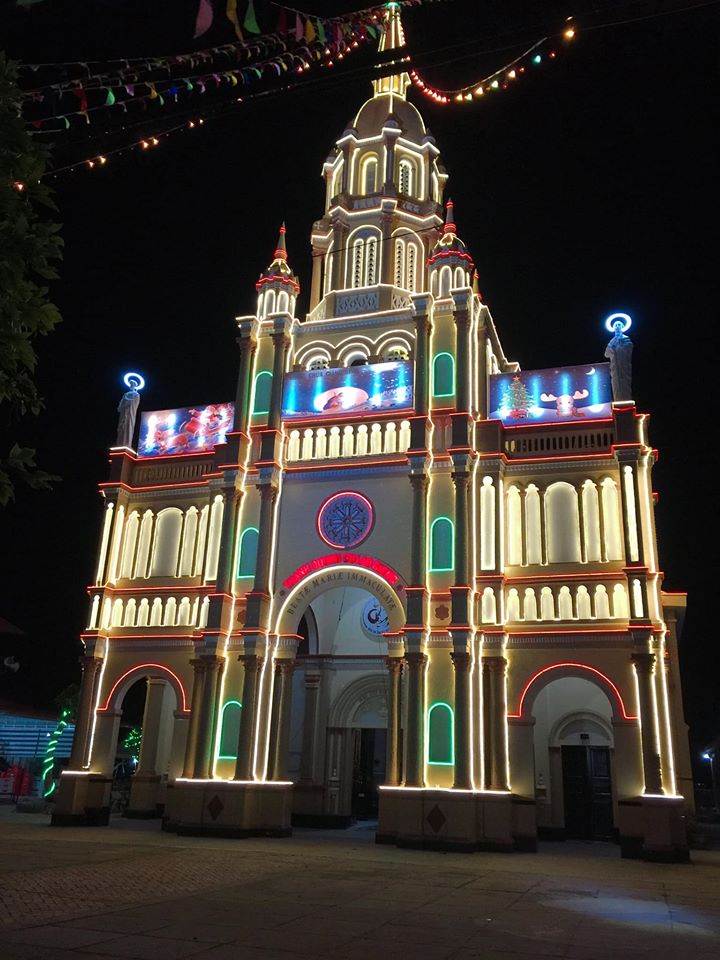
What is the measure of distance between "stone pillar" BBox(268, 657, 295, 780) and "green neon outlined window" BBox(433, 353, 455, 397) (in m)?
9.87

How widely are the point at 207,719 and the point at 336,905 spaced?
1404 centimetres

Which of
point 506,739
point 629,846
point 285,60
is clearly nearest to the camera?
point 285,60

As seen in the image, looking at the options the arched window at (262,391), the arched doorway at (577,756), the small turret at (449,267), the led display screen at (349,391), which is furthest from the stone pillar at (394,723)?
the small turret at (449,267)

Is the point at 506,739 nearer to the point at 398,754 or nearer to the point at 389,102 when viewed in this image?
the point at 398,754

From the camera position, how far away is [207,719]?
979 inches

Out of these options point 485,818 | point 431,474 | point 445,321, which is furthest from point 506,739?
point 445,321

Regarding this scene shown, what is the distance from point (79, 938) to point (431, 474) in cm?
1862

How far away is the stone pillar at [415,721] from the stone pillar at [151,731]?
1091cm

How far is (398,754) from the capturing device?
23.4 m

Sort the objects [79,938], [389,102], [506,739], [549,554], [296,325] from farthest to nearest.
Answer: [389,102] → [296,325] → [549,554] → [506,739] → [79,938]

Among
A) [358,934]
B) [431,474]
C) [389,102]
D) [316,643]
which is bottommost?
[358,934]

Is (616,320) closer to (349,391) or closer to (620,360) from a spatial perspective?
(620,360)

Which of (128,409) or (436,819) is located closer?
(436,819)

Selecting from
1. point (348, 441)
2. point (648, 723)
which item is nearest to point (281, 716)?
point (348, 441)
